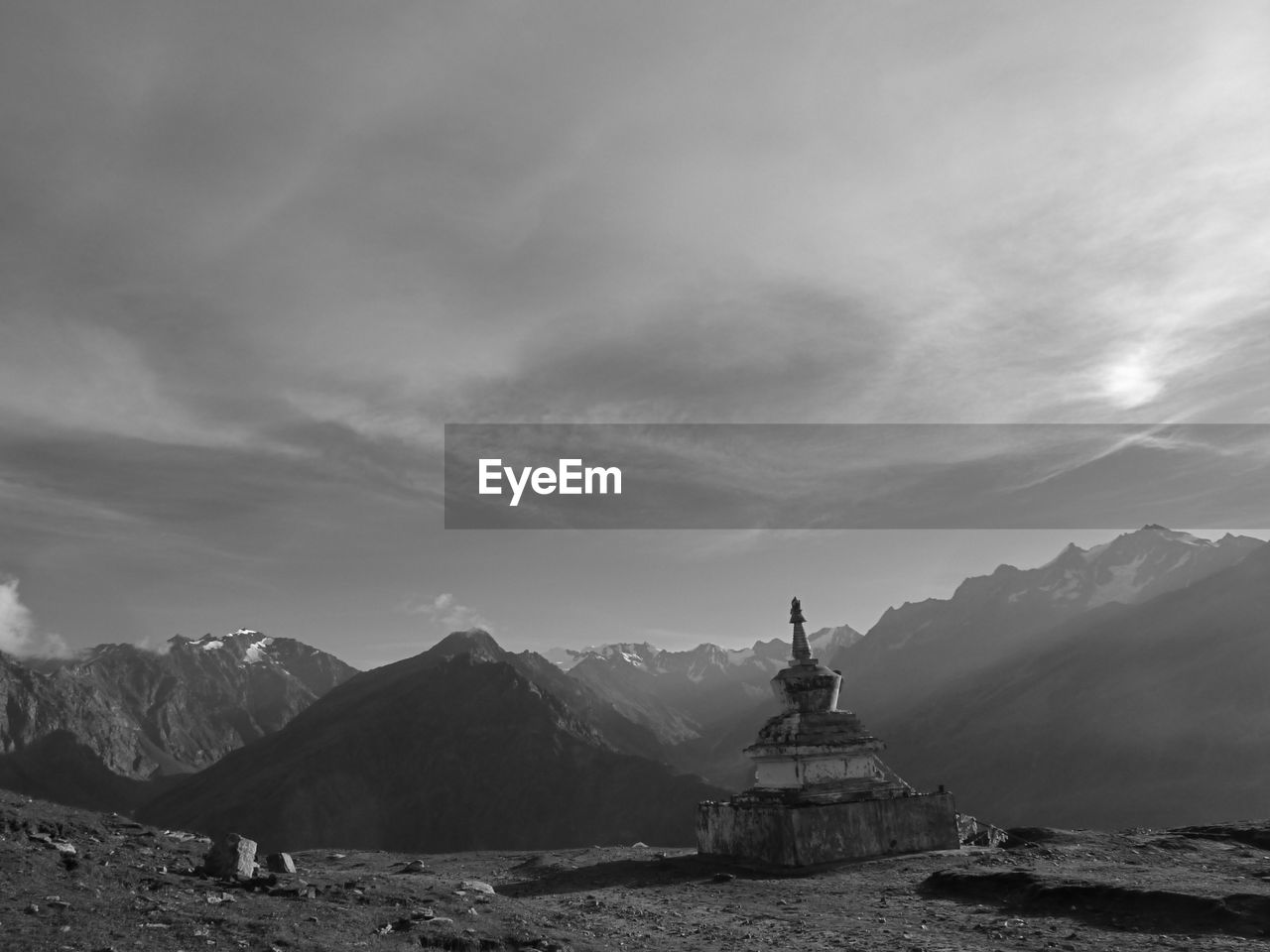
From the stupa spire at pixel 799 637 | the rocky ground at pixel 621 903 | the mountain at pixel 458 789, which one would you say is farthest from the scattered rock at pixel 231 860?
the mountain at pixel 458 789

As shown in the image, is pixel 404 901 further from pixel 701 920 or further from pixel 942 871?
pixel 942 871

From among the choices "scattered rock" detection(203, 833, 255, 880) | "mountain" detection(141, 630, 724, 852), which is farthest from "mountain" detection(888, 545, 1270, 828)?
"scattered rock" detection(203, 833, 255, 880)

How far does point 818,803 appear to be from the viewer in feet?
119

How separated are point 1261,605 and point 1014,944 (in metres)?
215

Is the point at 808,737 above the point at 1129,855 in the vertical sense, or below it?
above

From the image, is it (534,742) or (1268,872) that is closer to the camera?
(1268,872)

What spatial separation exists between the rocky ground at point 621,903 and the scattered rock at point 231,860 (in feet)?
1.28

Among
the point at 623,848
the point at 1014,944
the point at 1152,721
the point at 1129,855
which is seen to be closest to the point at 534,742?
the point at 1152,721

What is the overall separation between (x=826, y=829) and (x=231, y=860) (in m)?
22.9

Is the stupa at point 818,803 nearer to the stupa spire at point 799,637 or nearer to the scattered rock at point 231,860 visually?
the stupa spire at point 799,637

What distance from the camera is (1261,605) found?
193 m

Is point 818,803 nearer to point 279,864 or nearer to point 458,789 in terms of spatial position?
point 279,864

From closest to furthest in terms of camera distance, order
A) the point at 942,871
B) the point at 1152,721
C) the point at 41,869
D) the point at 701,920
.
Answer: the point at 41,869
the point at 701,920
the point at 942,871
the point at 1152,721

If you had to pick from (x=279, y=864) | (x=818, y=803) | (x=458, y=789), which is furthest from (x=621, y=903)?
(x=458, y=789)
